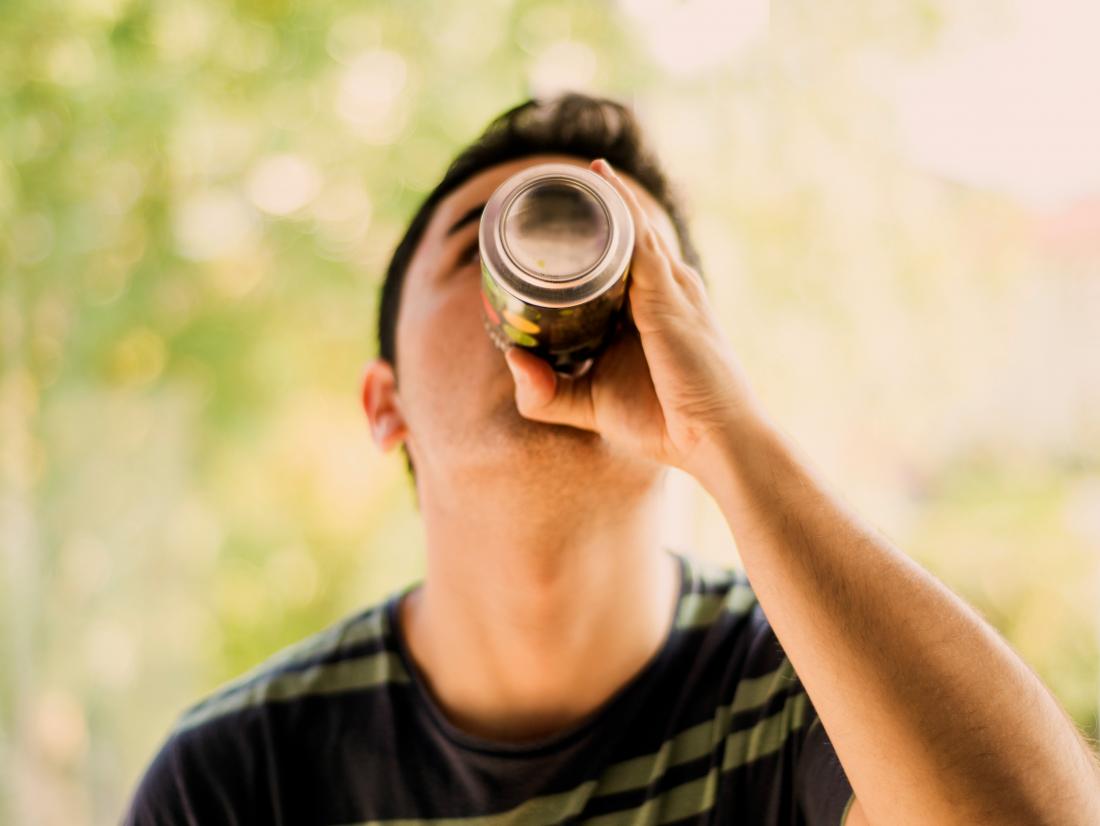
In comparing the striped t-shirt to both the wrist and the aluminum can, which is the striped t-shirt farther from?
the aluminum can

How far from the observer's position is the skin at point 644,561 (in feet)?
2.05

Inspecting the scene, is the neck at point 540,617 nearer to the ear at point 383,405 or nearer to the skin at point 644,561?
the skin at point 644,561

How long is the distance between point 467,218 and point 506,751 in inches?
23.3

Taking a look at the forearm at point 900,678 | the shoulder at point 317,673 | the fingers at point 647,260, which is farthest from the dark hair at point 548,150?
the forearm at point 900,678

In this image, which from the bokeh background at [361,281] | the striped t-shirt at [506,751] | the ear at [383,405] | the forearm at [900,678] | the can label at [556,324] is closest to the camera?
the forearm at [900,678]

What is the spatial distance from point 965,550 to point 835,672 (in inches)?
63.8

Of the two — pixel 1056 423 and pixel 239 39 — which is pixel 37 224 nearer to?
pixel 239 39

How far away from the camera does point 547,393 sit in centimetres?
81

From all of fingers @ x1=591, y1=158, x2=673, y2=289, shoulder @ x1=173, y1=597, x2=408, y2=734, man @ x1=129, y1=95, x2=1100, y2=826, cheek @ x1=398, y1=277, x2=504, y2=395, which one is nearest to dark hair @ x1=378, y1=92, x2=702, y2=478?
man @ x1=129, y1=95, x2=1100, y2=826

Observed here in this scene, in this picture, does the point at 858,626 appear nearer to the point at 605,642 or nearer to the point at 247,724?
the point at 605,642

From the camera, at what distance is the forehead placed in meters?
1.02

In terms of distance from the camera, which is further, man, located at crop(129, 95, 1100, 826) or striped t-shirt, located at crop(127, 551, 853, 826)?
striped t-shirt, located at crop(127, 551, 853, 826)

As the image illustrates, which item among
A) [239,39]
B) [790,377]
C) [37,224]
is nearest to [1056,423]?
[790,377]

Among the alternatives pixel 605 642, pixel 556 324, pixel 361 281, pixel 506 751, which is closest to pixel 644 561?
pixel 605 642
